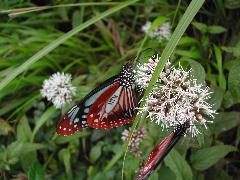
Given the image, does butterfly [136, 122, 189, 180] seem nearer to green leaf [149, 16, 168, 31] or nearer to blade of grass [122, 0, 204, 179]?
blade of grass [122, 0, 204, 179]

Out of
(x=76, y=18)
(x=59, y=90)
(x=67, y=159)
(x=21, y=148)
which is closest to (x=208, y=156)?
(x=67, y=159)

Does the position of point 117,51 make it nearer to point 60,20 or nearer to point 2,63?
point 60,20

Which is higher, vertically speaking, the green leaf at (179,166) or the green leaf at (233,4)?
the green leaf at (233,4)

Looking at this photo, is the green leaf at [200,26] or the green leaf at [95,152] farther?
the green leaf at [95,152]

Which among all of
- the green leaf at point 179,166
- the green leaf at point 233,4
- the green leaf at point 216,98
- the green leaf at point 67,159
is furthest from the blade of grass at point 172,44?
the green leaf at point 67,159

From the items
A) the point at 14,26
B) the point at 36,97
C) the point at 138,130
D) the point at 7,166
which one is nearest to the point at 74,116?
the point at 138,130

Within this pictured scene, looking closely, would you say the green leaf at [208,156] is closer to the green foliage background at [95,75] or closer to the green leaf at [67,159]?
the green foliage background at [95,75]

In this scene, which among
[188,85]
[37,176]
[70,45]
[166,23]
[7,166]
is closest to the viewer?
[188,85]

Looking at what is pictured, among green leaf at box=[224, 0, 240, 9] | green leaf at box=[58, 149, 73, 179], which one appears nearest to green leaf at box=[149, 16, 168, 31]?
green leaf at box=[224, 0, 240, 9]
